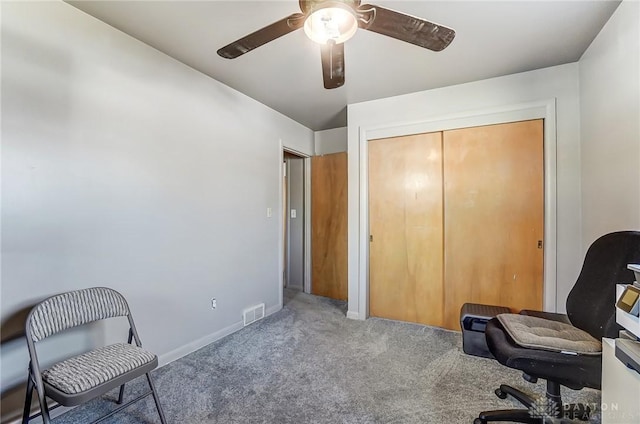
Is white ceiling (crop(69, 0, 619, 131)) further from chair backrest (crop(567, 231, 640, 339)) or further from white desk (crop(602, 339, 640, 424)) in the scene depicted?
white desk (crop(602, 339, 640, 424))

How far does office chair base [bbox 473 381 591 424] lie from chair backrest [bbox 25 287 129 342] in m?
2.14

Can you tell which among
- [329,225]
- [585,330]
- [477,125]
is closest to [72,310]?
[585,330]

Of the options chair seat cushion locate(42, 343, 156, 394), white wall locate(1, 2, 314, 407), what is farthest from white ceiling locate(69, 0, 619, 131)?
chair seat cushion locate(42, 343, 156, 394)

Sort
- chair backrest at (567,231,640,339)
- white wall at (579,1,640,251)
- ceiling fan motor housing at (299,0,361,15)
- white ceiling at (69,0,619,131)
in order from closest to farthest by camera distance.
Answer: ceiling fan motor housing at (299,0,361,15), chair backrest at (567,231,640,339), white wall at (579,1,640,251), white ceiling at (69,0,619,131)

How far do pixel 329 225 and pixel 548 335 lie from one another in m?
2.83

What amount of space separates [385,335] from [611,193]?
79.8 inches

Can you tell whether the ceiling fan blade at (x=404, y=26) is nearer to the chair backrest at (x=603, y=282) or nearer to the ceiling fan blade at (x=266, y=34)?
the ceiling fan blade at (x=266, y=34)

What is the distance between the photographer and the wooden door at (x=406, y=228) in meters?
2.99

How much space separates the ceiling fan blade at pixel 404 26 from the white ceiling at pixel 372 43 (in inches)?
18.1

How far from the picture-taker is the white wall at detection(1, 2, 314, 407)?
156cm

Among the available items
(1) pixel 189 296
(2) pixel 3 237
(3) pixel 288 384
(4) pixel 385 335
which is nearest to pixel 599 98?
(4) pixel 385 335

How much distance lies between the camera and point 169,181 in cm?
229

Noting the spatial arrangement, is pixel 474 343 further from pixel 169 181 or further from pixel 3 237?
pixel 3 237

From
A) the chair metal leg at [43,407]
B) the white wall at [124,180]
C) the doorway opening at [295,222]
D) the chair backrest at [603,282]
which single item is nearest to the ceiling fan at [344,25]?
the white wall at [124,180]
